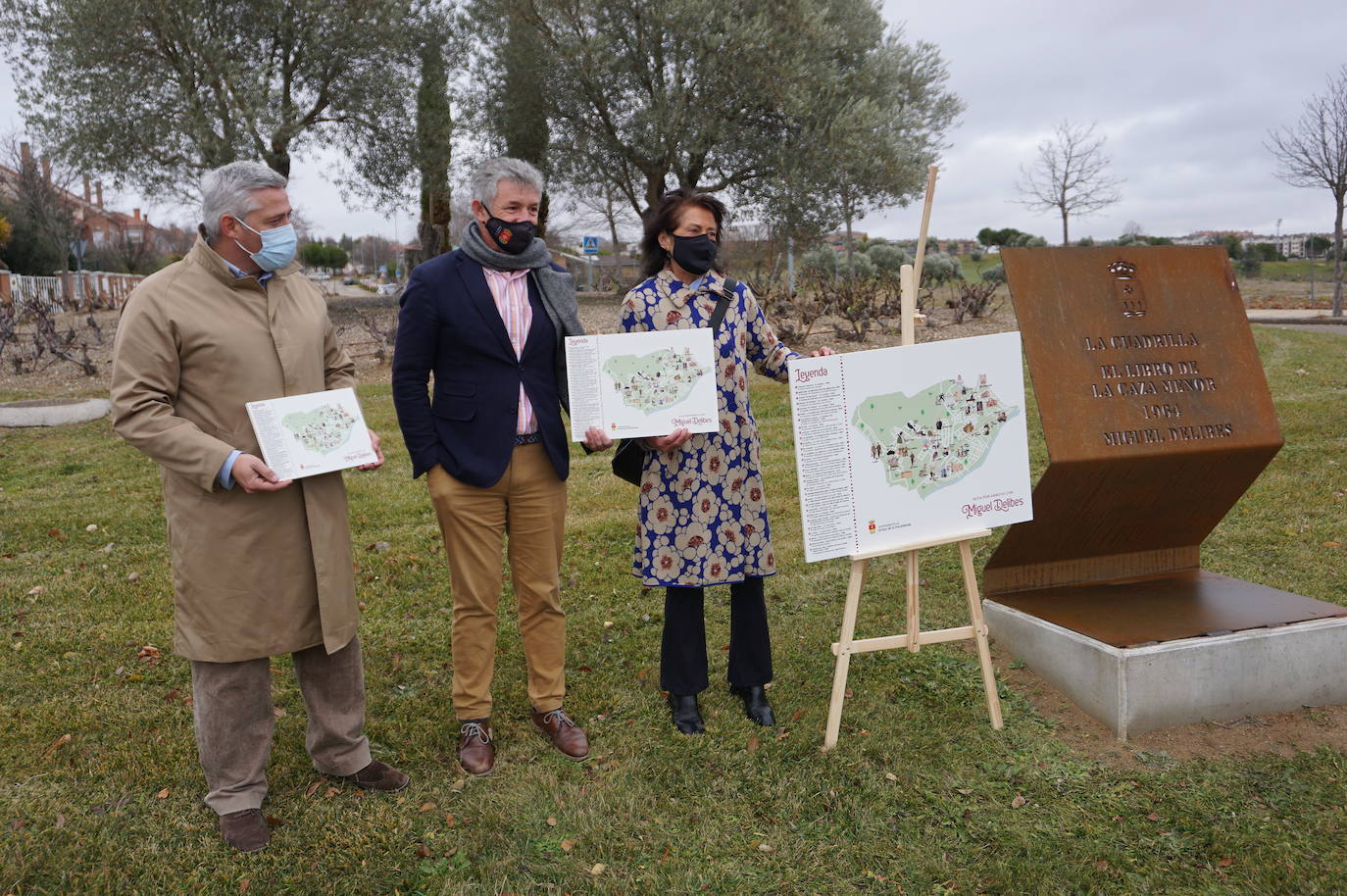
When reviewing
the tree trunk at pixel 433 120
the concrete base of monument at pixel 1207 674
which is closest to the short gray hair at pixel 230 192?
the concrete base of monument at pixel 1207 674

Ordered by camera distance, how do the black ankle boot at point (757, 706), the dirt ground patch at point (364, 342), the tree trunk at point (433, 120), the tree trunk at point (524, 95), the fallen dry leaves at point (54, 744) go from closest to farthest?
the fallen dry leaves at point (54, 744)
the black ankle boot at point (757, 706)
the dirt ground patch at point (364, 342)
the tree trunk at point (433, 120)
the tree trunk at point (524, 95)

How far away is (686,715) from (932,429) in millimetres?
1504

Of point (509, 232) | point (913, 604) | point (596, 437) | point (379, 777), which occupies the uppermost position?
point (509, 232)

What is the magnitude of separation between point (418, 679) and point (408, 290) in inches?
79.4

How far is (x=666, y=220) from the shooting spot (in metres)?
3.43

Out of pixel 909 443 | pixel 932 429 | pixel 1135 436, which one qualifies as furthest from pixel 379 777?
pixel 1135 436

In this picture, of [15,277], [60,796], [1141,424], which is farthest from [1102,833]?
[15,277]

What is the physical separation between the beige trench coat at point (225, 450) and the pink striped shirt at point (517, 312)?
0.63m

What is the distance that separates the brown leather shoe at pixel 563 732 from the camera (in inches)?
138

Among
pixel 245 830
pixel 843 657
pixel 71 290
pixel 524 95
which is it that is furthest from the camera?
pixel 71 290

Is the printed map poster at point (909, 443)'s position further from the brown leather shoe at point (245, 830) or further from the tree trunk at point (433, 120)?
the tree trunk at point (433, 120)

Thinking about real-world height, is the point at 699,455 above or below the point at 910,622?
above

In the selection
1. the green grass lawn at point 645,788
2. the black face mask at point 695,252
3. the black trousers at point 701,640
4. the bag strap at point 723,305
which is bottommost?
the green grass lawn at point 645,788

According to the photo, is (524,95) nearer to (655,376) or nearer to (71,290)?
(655,376)
